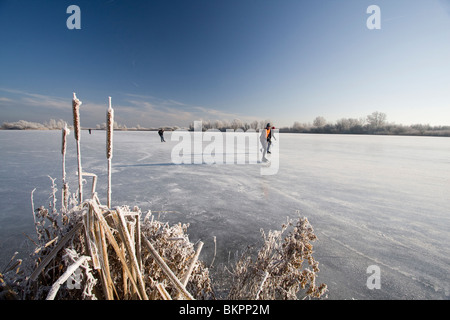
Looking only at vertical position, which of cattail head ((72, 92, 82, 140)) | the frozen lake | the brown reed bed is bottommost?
the frozen lake

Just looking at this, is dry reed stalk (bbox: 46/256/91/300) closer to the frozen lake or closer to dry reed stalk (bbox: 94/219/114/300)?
dry reed stalk (bbox: 94/219/114/300)

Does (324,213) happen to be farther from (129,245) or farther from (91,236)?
(91,236)

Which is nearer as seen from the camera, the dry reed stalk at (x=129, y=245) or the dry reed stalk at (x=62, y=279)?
the dry reed stalk at (x=62, y=279)

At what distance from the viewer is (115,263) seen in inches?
48.9

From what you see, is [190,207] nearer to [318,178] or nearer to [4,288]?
[4,288]

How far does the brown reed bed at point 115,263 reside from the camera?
993 mm

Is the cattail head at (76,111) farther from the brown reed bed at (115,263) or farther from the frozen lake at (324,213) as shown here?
the frozen lake at (324,213)

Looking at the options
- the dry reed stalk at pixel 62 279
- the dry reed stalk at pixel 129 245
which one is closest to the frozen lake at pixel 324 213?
the dry reed stalk at pixel 129 245

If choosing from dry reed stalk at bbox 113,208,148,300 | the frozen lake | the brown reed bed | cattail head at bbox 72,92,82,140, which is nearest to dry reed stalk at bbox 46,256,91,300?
the brown reed bed

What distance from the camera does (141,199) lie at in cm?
411

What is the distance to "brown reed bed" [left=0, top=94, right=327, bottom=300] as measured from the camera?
3.26 ft

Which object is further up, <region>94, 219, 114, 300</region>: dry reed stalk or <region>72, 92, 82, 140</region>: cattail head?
<region>72, 92, 82, 140</region>: cattail head

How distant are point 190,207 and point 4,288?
114 inches
